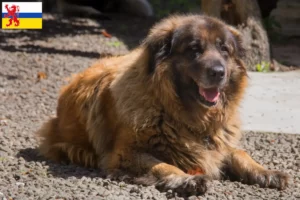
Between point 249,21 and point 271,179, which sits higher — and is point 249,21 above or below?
above

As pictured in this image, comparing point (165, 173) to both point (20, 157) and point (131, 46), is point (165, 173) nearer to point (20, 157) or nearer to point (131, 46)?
point (20, 157)

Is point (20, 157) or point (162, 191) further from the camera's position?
point (20, 157)

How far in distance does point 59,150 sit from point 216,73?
165cm

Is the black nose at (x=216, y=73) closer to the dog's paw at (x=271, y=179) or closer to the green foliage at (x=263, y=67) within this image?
the dog's paw at (x=271, y=179)

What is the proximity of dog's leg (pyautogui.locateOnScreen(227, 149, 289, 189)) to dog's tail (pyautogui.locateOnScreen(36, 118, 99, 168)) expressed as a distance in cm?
110

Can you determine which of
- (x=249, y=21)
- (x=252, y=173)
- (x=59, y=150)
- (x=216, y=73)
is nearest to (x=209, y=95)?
(x=216, y=73)

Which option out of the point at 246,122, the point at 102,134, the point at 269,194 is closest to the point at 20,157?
the point at 102,134

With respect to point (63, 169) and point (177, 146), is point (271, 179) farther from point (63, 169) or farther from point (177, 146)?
point (63, 169)

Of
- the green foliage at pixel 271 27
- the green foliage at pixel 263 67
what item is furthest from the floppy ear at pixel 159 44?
the green foliage at pixel 271 27

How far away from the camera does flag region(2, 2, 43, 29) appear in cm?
1222

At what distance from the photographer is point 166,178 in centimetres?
516

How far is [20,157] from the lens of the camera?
6.09m

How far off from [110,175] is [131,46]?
267 inches

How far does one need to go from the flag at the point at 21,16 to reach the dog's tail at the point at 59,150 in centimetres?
597
